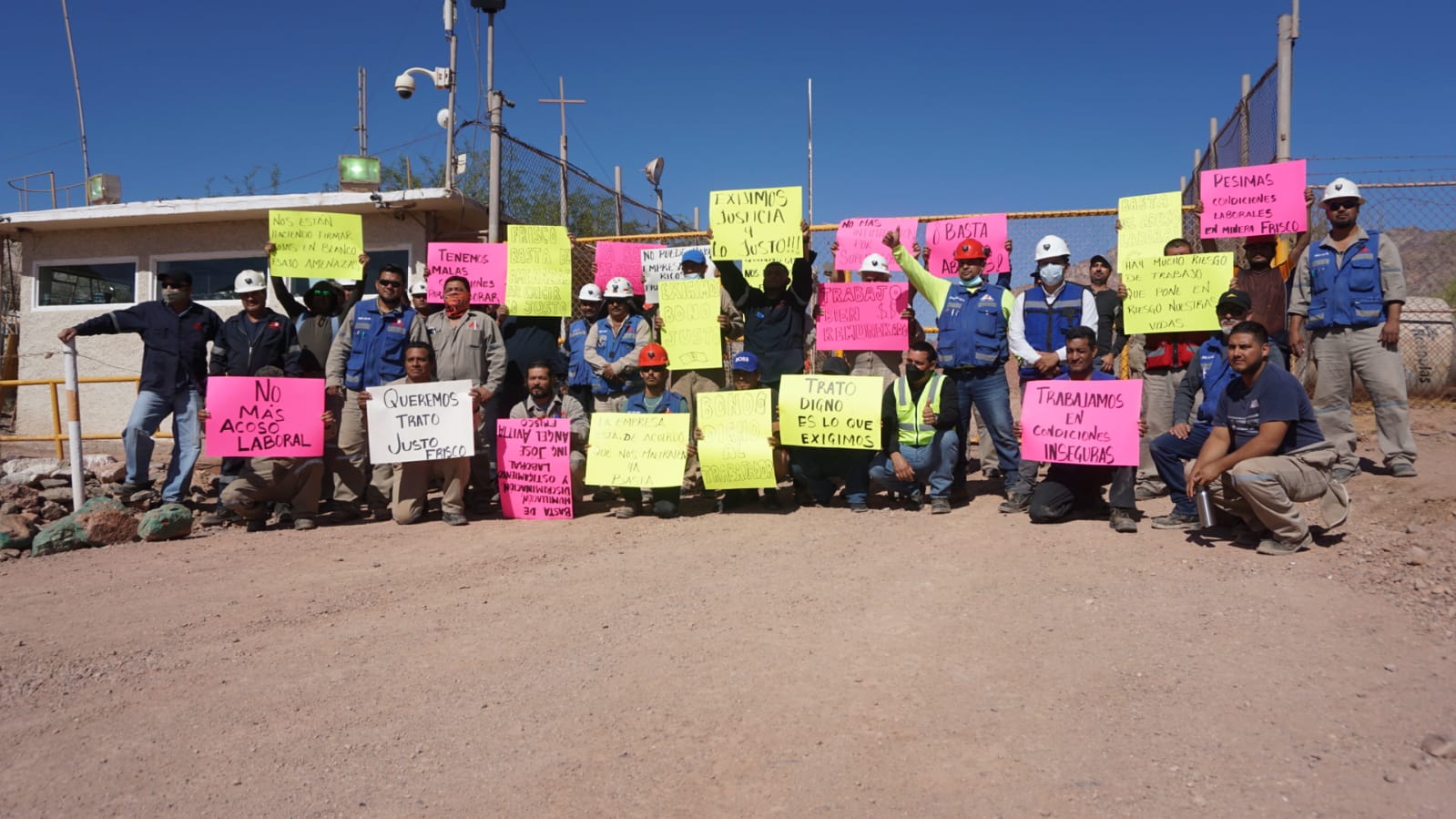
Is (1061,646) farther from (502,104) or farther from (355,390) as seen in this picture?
(502,104)

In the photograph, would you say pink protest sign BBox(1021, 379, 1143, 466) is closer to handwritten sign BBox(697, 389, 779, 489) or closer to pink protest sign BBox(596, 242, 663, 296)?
handwritten sign BBox(697, 389, 779, 489)

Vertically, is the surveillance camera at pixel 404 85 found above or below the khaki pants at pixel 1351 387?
above

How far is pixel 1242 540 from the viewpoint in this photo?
19.6ft

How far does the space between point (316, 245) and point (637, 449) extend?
3455 mm

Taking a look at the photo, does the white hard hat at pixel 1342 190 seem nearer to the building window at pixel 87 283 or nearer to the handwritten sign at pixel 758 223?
the handwritten sign at pixel 758 223

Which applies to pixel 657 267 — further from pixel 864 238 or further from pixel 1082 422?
pixel 1082 422

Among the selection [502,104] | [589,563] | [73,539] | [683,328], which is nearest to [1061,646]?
[589,563]

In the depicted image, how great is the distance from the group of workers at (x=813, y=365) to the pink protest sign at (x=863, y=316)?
0.17 m

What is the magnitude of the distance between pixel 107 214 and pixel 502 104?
731 cm

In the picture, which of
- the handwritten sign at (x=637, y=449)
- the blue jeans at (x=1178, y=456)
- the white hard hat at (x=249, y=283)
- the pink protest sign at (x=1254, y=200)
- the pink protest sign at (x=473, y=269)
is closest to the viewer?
the blue jeans at (x=1178, y=456)

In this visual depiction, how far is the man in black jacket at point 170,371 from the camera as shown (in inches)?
313

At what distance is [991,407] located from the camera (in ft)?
24.2

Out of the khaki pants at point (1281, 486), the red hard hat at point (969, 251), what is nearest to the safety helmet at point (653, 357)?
the red hard hat at point (969, 251)

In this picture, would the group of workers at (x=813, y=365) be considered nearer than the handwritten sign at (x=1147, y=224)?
Yes
